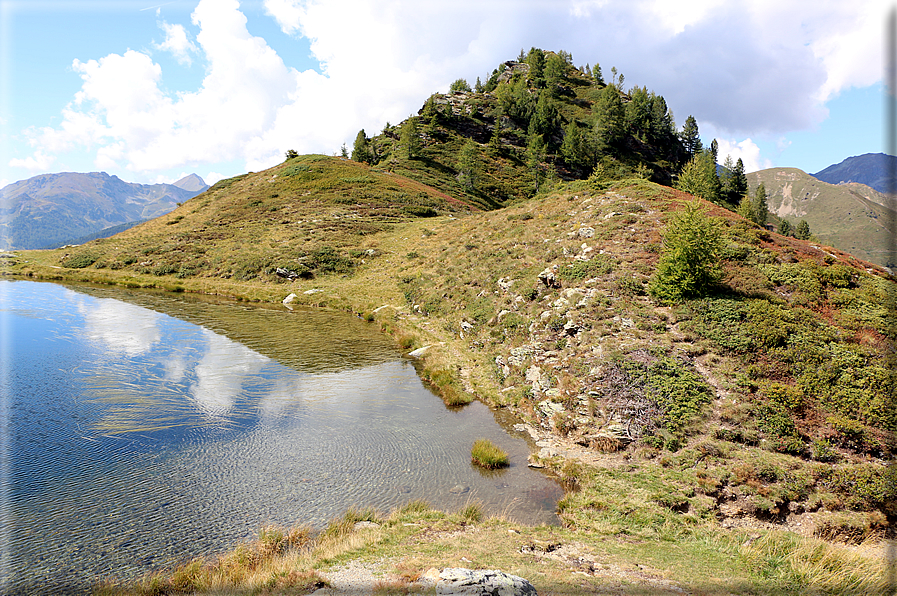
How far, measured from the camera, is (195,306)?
40969mm

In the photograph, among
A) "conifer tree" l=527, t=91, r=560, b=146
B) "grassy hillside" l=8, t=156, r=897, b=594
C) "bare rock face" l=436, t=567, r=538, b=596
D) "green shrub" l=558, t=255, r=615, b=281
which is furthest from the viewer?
"conifer tree" l=527, t=91, r=560, b=146

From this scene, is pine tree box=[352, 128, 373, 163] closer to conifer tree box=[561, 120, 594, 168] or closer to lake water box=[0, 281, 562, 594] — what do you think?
conifer tree box=[561, 120, 594, 168]

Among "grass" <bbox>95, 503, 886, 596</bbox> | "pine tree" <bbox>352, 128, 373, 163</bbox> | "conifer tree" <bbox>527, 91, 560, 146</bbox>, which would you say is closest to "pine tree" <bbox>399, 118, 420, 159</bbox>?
"pine tree" <bbox>352, 128, 373, 163</bbox>

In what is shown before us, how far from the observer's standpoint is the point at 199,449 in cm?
1496

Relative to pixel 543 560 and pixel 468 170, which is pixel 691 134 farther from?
pixel 543 560

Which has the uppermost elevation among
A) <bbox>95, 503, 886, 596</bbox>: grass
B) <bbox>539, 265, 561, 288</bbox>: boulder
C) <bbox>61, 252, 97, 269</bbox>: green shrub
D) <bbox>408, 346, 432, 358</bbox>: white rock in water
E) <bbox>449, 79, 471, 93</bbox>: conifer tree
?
<bbox>449, 79, 471, 93</bbox>: conifer tree

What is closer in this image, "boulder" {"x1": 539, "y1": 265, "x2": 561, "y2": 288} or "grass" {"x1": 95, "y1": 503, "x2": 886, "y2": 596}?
"grass" {"x1": 95, "y1": 503, "x2": 886, "y2": 596}

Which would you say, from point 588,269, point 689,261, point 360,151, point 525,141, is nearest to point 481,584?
point 689,261

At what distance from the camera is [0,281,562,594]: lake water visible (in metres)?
10.5

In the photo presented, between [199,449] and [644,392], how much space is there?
18.1 metres

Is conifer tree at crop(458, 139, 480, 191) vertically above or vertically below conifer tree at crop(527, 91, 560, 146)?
below

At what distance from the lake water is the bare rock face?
536 centimetres

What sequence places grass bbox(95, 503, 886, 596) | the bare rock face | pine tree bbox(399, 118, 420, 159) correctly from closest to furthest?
the bare rock face
grass bbox(95, 503, 886, 596)
pine tree bbox(399, 118, 420, 159)

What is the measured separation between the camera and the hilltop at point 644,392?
32.4 ft
